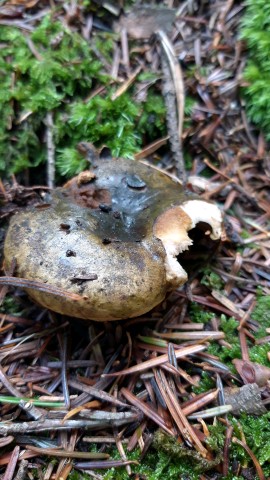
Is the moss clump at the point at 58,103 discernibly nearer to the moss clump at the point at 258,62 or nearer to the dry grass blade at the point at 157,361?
the moss clump at the point at 258,62

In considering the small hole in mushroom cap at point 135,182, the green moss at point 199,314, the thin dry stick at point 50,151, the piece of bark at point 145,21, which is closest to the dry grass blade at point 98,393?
the green moss at point 199,314

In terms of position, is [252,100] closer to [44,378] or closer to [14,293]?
[14,293]

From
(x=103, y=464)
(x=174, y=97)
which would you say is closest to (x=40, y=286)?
(x=103, y=464)

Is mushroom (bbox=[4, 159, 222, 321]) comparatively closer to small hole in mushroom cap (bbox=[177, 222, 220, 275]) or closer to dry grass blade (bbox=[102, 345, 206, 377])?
small hole in mushroom cap (bbox=[177, 222, 220, 275])

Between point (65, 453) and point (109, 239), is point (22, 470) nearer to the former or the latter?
point (65, 453)

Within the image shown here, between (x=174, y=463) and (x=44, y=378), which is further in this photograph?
(x=44, y=378)

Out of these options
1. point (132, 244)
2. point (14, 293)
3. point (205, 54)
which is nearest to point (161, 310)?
point (132, 244)
